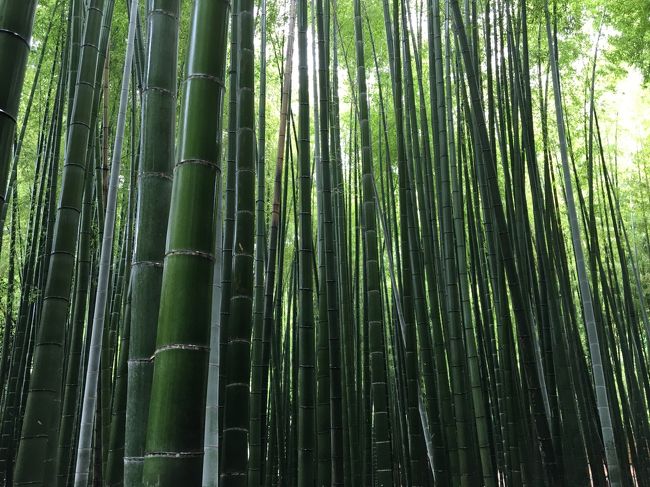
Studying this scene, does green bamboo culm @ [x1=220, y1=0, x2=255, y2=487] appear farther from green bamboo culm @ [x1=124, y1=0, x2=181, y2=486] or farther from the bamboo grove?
green bamboo culm @ [x1=124, y1=0, x2=181, y2=486]

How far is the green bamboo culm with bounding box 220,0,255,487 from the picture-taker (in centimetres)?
157

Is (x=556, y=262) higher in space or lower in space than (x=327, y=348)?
higher

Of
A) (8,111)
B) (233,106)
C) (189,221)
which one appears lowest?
(189,221)

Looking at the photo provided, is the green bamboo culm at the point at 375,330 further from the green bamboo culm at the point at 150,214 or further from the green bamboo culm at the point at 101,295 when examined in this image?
the green bamboo culm at the point at 150,214

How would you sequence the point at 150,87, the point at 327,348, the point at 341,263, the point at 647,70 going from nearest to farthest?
1. the point at 150,87
2. the point at 327,348
3. the point at 341,263
4. the point at 647,70

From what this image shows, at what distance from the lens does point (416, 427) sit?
2.82m

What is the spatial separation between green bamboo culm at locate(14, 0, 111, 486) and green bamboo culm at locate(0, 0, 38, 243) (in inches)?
35.3

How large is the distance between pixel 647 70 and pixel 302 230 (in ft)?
17.2

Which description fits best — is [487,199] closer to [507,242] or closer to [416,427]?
[507,242]

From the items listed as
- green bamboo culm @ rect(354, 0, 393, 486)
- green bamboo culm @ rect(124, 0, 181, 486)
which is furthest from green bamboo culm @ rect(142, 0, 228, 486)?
green bamboo culm @ rect(354, 0, 393, 486)

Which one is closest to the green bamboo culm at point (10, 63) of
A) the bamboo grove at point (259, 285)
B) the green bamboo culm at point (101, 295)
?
the bamboo grove at point (259, 285)

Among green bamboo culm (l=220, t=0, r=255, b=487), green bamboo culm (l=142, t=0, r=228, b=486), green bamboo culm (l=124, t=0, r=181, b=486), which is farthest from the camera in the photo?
green bamboo culm (l=220, t=0, r=255, b=487)

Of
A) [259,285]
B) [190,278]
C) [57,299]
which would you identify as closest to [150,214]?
[190,278]

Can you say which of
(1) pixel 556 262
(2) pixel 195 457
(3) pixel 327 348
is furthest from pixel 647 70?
(2) pixel 195 457
